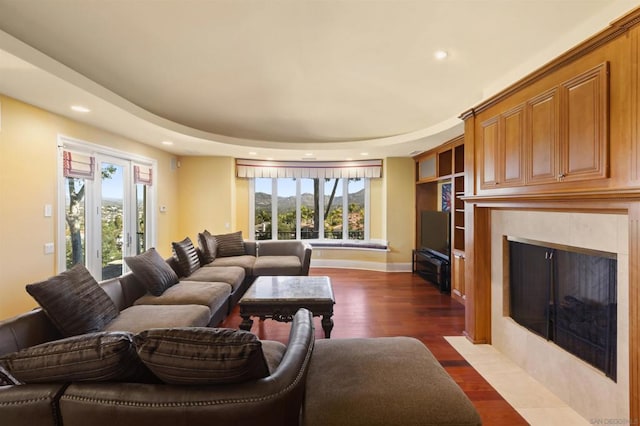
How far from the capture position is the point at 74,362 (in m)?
1.14

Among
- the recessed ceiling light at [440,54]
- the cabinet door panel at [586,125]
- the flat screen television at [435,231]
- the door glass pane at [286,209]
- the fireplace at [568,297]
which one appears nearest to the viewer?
the cabinet door panel at [586,125]

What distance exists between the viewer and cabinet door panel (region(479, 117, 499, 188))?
8.70 ft

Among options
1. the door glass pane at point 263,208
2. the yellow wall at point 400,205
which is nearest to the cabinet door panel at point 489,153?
the yellow wall at point 400,205

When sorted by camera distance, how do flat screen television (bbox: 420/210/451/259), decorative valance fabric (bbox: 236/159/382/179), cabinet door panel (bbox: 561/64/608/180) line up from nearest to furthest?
1. cabinet door panel (bbox: 561/64/608/180)
2. flat screen television (bbox: 420/210/451/259)
3. decorative valance fabric (bbox: 236/159/382/179)

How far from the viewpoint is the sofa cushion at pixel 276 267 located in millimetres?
4617

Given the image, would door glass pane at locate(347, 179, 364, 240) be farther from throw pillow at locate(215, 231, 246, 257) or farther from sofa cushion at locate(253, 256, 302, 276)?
throw pillow at locate(215, 231, 246, 257)

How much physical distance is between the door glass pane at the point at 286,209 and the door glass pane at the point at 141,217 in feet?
9.25

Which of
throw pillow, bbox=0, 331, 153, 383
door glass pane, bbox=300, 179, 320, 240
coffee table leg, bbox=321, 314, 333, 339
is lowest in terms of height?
coffee table leg, bbox=321, 314, 333, 339

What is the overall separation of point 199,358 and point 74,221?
3.70 meters

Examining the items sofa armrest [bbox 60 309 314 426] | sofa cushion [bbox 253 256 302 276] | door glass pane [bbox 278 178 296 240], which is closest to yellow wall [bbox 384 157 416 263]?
door glass pane [bbox 278 178 296 240]

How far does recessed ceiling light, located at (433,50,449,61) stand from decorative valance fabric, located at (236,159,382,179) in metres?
3.97

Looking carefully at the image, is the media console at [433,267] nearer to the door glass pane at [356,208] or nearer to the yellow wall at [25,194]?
the door glass pane at [356,208]

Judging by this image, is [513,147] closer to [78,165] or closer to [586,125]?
[586,125]

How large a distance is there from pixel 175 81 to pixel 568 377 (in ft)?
13.9
